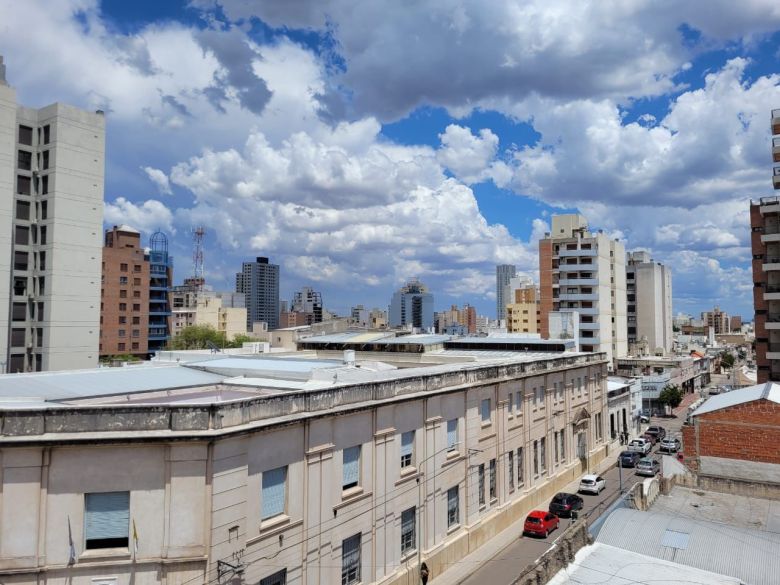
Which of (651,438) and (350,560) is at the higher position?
(350,560)

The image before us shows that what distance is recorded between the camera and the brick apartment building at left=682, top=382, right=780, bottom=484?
94.8 feet

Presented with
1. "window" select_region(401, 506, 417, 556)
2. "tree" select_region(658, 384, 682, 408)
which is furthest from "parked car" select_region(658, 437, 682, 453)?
"window" select_region(401, 506, 417, 556)

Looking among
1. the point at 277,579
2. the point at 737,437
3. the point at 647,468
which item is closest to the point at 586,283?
the point at 647,468

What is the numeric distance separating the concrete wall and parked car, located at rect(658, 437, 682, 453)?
3329 centimetres

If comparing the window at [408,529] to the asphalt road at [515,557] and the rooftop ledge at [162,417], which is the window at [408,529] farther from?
the rooftop ledge at [162,417]

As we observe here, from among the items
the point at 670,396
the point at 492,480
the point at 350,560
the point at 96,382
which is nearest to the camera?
the point at 350,560

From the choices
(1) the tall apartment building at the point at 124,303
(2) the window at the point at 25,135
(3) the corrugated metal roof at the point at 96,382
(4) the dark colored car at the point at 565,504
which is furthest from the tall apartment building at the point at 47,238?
(4) the dark colored car at the point at 565,504

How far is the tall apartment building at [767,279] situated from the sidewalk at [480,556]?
3593cm

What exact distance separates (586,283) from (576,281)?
5.71 ft

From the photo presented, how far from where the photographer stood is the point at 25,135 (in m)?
63.6

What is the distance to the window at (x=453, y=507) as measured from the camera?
94.6ft

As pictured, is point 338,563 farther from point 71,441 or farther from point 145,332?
point 145,332

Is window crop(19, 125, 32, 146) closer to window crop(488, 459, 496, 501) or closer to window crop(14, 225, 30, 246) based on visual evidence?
window crop(14, 225, 30, 246)

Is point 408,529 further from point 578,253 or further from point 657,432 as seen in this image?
point 578,253
